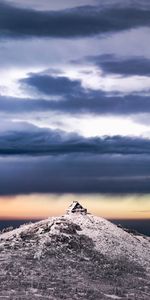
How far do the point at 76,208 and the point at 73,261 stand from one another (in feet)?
44.1

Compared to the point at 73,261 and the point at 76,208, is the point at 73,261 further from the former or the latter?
the point at 76,208

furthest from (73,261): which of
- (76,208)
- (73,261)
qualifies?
(76,208)

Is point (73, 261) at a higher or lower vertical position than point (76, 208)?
lower

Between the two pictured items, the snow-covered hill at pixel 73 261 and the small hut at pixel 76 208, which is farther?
the small hut at pixel 76 208

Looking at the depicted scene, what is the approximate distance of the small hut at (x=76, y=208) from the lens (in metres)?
59.9

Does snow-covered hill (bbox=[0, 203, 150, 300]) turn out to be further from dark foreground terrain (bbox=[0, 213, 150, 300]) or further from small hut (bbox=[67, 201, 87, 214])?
small hut (bbox=[67, 201, 87, 214])

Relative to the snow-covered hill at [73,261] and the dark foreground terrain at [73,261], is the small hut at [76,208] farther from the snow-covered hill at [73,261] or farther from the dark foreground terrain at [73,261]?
the dark foreground terrain at [73,261]

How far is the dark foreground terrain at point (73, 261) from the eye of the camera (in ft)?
132

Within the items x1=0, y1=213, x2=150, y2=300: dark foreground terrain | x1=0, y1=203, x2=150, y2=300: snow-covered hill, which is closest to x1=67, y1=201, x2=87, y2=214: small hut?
x1=0, y1=203, x2=150, y2=300: snow-covered hill

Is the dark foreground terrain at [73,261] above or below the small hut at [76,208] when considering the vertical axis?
below

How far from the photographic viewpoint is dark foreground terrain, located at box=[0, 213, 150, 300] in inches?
1588

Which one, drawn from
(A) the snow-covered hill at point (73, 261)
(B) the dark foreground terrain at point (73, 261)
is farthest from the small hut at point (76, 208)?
(B) the dark foreground terrain at point (73, 261)

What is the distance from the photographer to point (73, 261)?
1865 inches

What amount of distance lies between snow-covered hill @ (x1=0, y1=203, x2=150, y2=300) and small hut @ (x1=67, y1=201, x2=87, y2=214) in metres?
0.58
